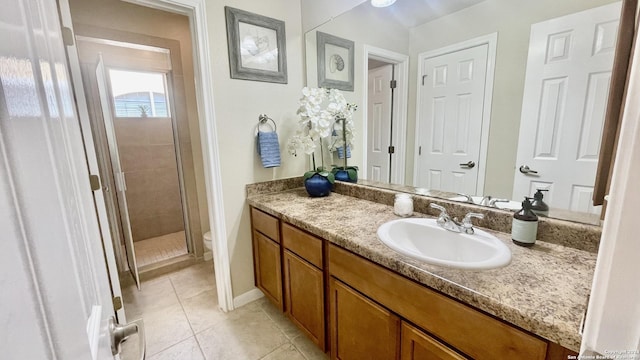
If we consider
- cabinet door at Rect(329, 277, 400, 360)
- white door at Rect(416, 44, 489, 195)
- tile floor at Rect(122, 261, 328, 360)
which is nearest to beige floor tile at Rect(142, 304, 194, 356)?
tile floor at Rect(122, 261, 328, 360)

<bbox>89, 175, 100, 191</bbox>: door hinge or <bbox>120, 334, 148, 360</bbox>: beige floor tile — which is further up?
<bbox>89, 175, 100, 191</bbox>: door hinge

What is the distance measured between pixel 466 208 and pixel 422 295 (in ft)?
2.03

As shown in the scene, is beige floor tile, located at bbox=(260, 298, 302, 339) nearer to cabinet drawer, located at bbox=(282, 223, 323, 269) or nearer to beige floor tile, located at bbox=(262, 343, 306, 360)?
beige floor tile, located at bbox=(262, 343, 306, 360)

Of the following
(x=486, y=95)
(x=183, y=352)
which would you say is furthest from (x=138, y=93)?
(x=486, y=95)

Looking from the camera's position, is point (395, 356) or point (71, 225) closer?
point (71, 225)

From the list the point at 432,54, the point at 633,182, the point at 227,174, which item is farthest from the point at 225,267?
the point at 633,182

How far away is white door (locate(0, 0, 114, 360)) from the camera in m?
0.20

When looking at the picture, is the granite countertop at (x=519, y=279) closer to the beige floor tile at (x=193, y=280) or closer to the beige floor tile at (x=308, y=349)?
the beige floor tile at (x=308, y=349)

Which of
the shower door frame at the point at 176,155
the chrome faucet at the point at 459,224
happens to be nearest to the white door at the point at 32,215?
the chrome faucet at the point at 459,224

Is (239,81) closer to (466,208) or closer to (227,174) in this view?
(227,174)

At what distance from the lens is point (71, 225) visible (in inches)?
13.8

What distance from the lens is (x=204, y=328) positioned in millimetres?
1804

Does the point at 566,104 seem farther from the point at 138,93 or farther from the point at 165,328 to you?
the point at 138,93

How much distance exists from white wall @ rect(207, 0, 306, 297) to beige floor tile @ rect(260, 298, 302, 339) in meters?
0.20
